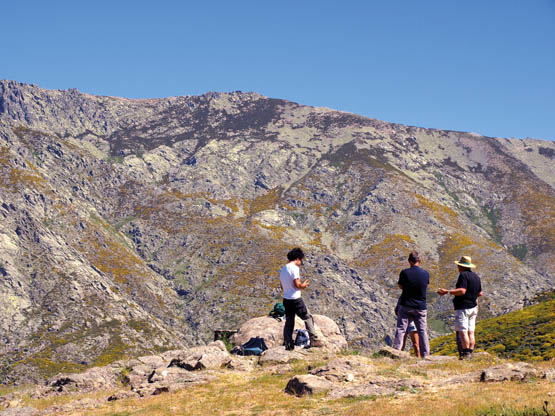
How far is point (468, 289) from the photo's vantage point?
21094 mm

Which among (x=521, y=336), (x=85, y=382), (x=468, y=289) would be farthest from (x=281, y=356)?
(x=521, y=336)

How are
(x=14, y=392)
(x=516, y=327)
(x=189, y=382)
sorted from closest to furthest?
(x=189, y=382) → (x=14, y=392) → (x=516, y=327)

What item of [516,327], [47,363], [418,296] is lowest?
[47,363]

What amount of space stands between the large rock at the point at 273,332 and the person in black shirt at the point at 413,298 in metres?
7.49

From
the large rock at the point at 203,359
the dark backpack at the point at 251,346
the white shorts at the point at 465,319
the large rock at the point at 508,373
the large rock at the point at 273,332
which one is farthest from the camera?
the large rock at the point at 273,332

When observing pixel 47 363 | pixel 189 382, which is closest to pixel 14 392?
pixel 189 382

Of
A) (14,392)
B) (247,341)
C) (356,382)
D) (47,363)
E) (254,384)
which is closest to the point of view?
(356,382)

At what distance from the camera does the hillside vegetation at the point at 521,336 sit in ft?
171

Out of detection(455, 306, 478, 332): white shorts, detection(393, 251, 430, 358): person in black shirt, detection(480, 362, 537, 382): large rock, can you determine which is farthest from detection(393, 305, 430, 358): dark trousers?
detection(480, 362, 537, 382): large rock

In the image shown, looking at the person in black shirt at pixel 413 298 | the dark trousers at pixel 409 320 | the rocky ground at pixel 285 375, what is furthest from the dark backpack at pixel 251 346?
the person in black shirt at pixel 413 298

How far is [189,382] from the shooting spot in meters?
22.8

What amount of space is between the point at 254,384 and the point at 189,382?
319cm

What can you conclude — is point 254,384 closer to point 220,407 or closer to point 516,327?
point 220,407

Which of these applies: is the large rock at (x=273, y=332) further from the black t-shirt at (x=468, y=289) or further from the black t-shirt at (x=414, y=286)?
the black t-shirt at (x=468, y=289)
